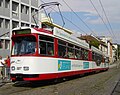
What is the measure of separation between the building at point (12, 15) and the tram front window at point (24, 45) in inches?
832

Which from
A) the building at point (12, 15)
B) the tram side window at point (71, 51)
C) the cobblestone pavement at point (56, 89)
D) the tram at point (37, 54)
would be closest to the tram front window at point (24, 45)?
the tram at point (37, 54)

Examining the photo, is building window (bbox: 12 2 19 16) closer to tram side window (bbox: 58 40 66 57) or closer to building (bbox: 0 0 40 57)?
building (bbox: 0 0 40 57)

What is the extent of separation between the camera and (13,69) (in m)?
15.7

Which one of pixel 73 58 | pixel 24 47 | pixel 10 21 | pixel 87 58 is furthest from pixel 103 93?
pixel 10 21

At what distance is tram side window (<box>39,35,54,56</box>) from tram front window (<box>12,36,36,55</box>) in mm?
413

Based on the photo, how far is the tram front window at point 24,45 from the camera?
15430 mm

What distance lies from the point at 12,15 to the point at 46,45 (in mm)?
28703

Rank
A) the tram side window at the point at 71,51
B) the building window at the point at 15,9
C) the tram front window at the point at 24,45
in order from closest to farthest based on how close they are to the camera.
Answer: the tram front window at the point at 24,45, the tram side window at the point at 71,51, the building window at the point at 15,9

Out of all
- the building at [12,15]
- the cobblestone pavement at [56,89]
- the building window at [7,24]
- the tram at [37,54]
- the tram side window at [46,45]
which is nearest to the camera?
the cobblestone pavement at [56,89]

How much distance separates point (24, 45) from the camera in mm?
15727

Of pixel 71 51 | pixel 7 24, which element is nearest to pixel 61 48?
pixel 71 51

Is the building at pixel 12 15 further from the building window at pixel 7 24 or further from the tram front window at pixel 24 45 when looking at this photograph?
the tram front window at pixel 24 45

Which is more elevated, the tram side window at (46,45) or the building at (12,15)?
the building at (12,15)

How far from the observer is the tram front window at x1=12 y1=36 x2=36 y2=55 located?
15430mm
